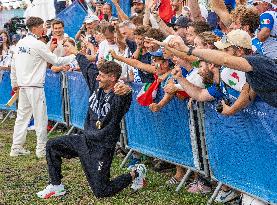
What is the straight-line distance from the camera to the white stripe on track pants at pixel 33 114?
31.8 ft

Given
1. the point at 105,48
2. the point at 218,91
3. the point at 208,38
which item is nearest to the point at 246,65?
the point at 218,91

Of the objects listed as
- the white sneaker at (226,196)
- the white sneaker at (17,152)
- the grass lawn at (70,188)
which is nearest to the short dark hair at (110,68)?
the grass lawn at (70,188)

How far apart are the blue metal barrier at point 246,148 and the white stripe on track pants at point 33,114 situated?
167 inches

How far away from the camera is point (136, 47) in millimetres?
8430

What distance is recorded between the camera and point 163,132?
7355mm

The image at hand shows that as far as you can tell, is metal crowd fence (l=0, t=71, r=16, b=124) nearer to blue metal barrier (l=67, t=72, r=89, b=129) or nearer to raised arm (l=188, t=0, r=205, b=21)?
blue metal barrier (l=67, t=72, r=89, b=129)

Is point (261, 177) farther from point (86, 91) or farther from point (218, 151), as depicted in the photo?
point (86, 91)

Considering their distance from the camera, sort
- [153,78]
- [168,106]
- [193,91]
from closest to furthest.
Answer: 1. [193,91]
2. [168,106]
3. [153,78]

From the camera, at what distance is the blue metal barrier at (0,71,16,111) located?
14141 mm

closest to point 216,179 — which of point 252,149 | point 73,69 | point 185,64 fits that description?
point 252,149

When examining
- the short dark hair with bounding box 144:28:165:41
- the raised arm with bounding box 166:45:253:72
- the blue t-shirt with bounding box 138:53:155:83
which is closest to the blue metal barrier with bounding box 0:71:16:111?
the blue t-shirt with bounding box 138:53:155:83

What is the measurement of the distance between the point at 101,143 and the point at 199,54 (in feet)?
9.08

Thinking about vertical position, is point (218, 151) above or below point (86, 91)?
above

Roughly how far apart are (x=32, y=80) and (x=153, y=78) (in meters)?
2.98
